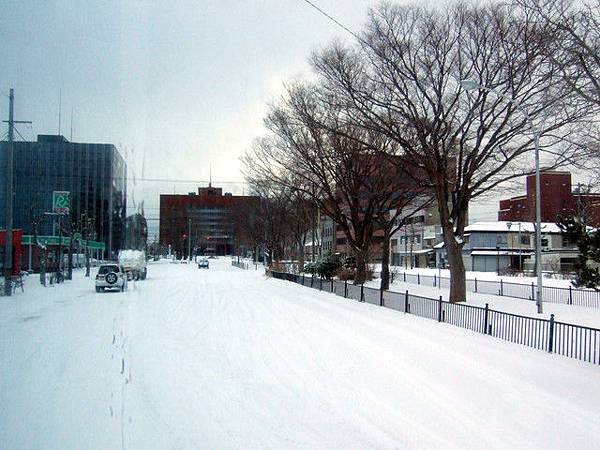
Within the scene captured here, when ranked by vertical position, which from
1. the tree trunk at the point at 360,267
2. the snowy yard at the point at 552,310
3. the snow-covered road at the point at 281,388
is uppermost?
the tree trunk at the point at 360,267

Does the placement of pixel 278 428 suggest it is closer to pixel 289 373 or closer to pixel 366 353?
pixel 289 373

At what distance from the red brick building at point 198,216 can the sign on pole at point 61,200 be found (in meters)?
44.7

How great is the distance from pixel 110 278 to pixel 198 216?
7648 centimetres

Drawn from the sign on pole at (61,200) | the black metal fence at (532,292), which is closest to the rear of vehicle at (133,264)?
the sign on pole at (61,200)

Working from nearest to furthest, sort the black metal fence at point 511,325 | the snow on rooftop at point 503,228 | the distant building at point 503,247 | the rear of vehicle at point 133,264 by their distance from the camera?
the black metal fence at point 511,325, the rear of vehicle at point 133,264, the distant building at point 503,247, the snow on rooftop at point 503,228

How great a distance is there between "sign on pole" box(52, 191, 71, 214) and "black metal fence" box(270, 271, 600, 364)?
14018 mm

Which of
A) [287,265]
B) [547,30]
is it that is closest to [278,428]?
[547,30]

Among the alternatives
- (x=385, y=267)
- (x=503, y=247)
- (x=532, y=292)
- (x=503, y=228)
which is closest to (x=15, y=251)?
(x=385, y=267)

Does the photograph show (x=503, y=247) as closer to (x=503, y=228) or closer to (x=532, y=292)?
(x=503, y=228)

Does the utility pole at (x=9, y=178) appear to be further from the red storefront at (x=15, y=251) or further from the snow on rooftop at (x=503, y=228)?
the snow on rooftop at (x=503, y=228)

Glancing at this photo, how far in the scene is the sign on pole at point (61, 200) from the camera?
24.6m

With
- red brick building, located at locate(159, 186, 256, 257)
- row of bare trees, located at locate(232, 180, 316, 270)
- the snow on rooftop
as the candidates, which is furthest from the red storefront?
the snow on rooftop

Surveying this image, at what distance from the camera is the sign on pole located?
24594 mm

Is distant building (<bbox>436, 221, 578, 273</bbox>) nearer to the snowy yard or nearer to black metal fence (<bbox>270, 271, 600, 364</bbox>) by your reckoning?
the snowy yard
